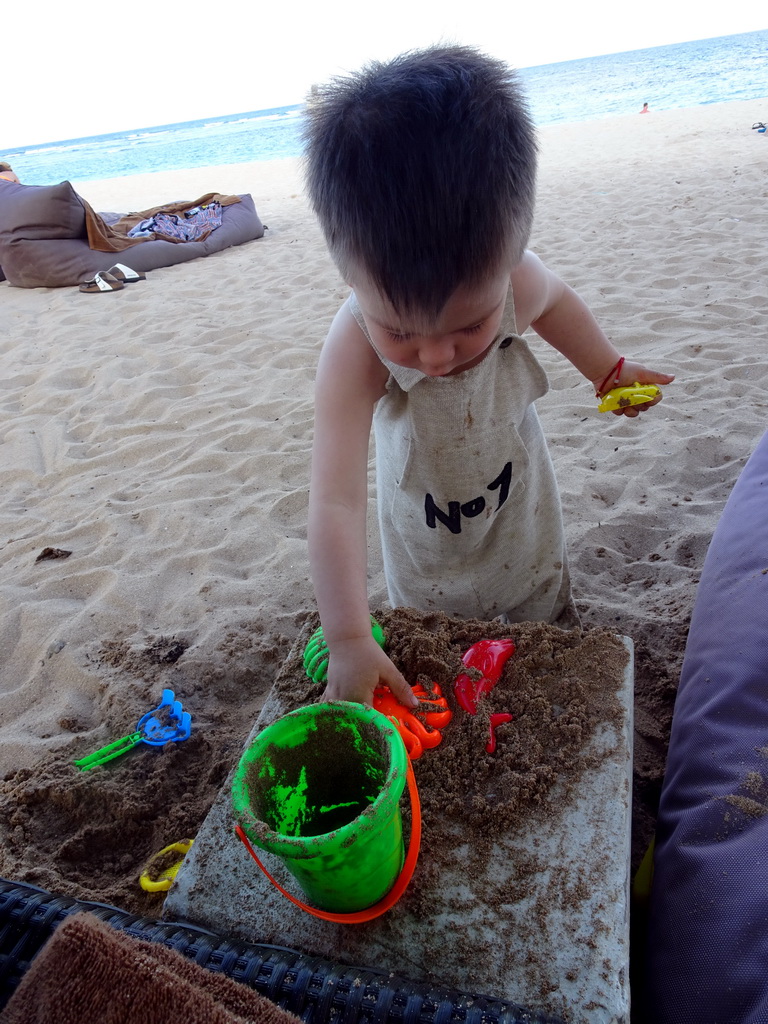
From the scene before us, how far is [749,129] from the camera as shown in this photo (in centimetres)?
944

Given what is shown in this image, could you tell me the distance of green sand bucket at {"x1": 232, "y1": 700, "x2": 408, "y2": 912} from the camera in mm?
815

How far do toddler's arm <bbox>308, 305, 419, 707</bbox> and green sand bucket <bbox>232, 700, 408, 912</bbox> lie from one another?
0.18 m

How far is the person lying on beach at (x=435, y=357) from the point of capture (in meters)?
0.93

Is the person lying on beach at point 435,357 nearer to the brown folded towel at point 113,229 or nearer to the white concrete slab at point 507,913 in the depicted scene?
the white concrete slab at point 507,913

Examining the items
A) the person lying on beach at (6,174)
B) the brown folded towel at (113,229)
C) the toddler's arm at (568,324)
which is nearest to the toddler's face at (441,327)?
the toddler's arm at (568,324)

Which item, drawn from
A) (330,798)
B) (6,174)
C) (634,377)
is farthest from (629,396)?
(6,174)

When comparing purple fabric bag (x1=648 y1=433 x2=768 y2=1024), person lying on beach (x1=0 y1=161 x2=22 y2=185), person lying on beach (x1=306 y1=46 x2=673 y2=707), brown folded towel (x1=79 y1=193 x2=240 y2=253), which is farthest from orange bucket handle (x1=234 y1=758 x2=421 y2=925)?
person lying on beach (x1=0 y1=161 x2=22 y2=185)

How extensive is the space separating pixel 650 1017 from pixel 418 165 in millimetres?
1259

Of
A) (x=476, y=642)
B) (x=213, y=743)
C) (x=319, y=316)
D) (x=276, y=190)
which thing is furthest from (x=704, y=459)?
(x=276, y=190)

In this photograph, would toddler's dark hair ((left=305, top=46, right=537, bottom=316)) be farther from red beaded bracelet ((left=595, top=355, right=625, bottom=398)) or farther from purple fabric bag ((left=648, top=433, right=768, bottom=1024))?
purple fabric bag ((left=648, top=433, right=768, bottom=1024))

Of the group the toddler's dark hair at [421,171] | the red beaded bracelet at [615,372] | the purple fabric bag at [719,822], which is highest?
the toddler's dark hair at [421,171]

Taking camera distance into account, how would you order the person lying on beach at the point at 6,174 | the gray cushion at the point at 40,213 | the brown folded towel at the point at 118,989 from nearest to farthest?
the brown folded towel at the point at 118,989 < the gray cushion at the point at 40,213 < the person lying on beach at the point at 6,174

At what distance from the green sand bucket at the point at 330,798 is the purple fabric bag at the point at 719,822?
17.3 inches

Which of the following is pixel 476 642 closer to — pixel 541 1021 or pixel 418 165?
pixel 541 1021
